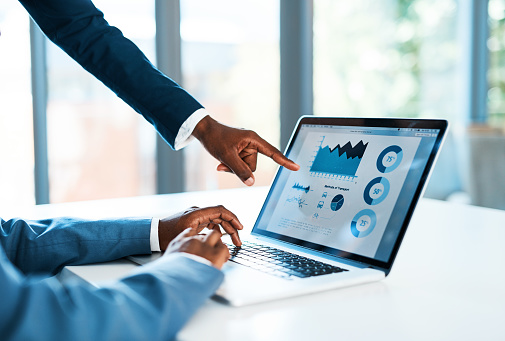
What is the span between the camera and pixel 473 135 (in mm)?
3094

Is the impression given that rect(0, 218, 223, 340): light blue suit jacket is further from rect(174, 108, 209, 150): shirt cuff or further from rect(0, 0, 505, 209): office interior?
rect(0, 0, 505, 209): office interior

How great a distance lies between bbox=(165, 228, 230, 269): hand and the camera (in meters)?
0.67

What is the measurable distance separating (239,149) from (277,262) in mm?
261

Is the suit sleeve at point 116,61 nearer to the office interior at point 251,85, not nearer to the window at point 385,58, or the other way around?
the office interior at point 251,85

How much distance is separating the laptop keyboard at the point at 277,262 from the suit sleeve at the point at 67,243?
0.15m

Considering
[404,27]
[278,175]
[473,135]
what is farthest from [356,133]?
[404,27]

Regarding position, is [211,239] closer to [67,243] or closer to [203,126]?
[67,243]

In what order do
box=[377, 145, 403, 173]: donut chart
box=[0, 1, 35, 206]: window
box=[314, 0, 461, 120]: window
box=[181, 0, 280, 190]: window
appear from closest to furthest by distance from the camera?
box=[377, 145, 403, 173]: donut chart → box=[0, 1, 35, 206]: window → box=[181, 0, 280, 190]: window → box=[314, 0, 461, 120]: window

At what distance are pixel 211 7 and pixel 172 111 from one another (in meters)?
2.55

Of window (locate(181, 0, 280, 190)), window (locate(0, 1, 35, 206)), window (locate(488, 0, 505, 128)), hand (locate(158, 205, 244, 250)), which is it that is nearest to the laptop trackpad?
hand (locate(158, 205, 244, 250))

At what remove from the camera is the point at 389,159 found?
875mm

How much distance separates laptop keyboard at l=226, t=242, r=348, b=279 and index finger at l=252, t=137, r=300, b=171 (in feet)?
0.49

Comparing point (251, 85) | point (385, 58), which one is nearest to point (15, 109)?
point (251, 85)

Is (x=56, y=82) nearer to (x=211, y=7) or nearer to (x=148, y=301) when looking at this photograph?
(x=211, y=7)
